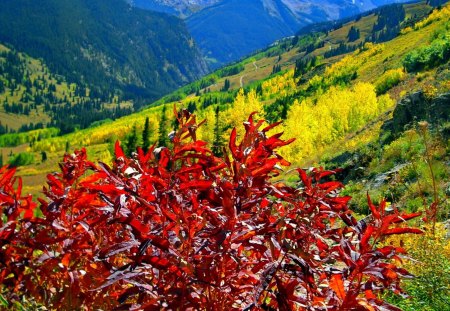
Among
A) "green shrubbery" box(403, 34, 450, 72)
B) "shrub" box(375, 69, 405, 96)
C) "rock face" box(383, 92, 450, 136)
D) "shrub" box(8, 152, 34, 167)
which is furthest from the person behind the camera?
"shrub" box(8, 152, 34, 167)

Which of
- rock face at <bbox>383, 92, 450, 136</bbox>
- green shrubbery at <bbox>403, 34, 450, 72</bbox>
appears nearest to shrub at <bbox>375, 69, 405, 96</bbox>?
green shrubbery at <bbox>403, 34, 450, 72</bbox>

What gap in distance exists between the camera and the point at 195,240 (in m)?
2.16

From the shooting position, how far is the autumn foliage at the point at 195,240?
6.70ft

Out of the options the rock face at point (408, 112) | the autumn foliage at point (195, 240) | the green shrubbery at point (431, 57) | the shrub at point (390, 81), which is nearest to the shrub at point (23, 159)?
the shrub at point (390, 81)

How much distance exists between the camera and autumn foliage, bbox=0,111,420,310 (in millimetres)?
2041

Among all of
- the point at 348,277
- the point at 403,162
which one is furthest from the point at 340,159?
the point at 348,277

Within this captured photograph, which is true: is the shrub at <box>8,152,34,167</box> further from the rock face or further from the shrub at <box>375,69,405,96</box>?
the rock face

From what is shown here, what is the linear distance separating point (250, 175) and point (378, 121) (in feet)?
89.4

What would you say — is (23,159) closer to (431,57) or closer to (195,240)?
(431,57)

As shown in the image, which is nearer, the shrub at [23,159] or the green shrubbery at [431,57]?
the green shrubbery at [431,57]

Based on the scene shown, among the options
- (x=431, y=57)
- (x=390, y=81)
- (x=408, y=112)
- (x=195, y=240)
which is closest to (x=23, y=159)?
(x=390, y=81)

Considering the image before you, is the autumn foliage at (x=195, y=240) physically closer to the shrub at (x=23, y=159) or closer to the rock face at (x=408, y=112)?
the rock face at (x=408, y=112)

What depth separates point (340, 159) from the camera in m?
19.6

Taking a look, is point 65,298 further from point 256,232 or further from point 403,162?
point 403,162
